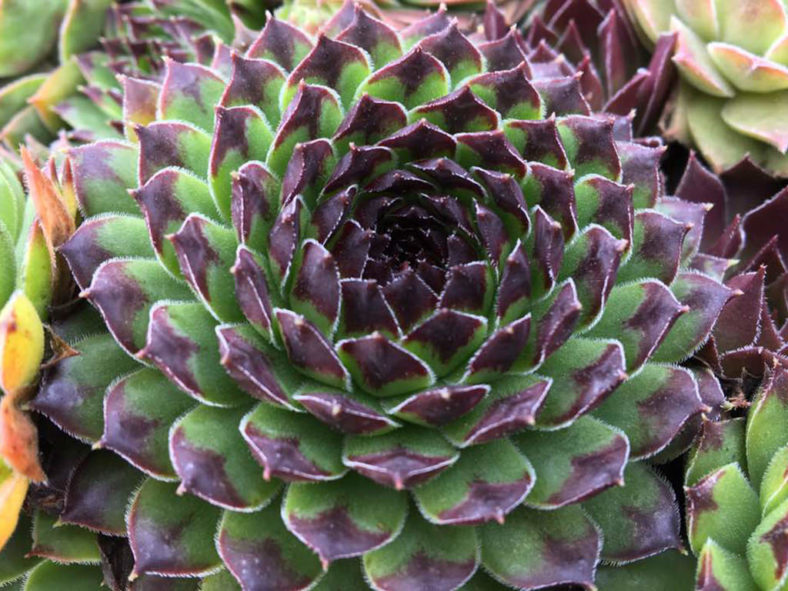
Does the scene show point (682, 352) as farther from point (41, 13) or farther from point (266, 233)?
point (41, 13)

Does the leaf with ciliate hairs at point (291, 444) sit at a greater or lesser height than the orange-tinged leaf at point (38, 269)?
lesser

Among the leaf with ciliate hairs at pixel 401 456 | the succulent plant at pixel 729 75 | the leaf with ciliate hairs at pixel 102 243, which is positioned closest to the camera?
the leaf with ciliate hairs at pixel 401 456

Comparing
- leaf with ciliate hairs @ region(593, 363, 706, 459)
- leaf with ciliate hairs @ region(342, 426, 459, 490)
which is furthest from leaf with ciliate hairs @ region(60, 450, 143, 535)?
leaf with ciliate hairs @ region(593, 363, 706, 459)

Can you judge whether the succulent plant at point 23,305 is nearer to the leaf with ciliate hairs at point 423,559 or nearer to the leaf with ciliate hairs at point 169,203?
the leaf with ciliate hairs at point 169,203

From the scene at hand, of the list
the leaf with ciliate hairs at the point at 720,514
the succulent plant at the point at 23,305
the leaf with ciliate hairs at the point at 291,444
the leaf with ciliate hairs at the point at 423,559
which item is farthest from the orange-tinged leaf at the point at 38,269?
the leaf with ciliate hairs at the point at 720,514

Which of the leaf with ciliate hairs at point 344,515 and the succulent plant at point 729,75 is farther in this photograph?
the succulent plant at point 729,75

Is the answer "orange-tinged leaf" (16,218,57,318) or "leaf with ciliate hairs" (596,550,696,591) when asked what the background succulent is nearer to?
"orange-tinged leaf" (16,218,57,318)
